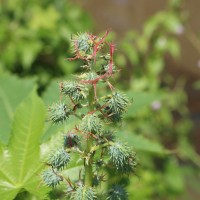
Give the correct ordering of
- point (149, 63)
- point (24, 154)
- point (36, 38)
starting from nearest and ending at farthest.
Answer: point (24, 154)
point (36, 38)
point (149, 63)

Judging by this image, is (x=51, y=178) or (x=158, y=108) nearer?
(x=51, y=178)

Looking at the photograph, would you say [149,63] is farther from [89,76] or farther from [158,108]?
[89,76]

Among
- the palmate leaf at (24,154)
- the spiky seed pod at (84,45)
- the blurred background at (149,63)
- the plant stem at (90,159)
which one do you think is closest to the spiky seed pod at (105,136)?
the plant stem at (90,159)

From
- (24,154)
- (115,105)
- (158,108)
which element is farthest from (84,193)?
(158,108)

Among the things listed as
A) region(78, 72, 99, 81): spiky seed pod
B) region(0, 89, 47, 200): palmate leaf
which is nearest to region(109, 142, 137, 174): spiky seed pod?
region(78, 72, 99, 81): spiky seed pod

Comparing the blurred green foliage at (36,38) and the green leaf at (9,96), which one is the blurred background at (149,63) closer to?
the blurred green foliage at (36,38)

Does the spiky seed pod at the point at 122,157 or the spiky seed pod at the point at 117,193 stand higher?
the spiky seed pod at the point at 122,157

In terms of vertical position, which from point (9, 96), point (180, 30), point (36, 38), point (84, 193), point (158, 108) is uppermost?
point (180, 30)

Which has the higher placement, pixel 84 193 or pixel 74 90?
pixel 74 90
